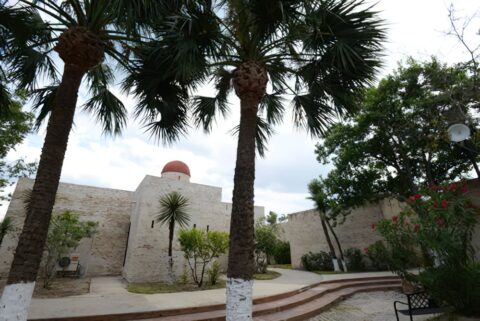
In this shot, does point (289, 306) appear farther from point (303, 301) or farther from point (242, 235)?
point (242, 235)

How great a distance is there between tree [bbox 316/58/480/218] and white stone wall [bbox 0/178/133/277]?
41.7 feet

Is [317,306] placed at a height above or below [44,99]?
below

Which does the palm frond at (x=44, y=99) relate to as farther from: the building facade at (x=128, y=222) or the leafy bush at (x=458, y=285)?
the leafy bush at (x=458, y=285)

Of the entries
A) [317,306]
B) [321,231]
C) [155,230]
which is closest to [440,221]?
[317,306]

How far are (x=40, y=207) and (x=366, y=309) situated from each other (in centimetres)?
855

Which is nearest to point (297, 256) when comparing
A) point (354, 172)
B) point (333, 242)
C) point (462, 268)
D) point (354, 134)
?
point (333, 242)

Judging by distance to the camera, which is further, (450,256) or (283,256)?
(283,256)

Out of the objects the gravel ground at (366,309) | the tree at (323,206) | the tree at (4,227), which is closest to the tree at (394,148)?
the tree at (323,206)

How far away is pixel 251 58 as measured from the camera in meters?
4.86

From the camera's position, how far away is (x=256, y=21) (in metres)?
4.32

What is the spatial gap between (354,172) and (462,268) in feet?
33.2

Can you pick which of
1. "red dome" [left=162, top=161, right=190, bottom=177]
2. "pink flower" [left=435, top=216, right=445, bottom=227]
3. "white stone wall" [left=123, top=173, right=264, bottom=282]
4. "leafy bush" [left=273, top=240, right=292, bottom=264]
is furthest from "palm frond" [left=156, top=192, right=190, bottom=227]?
"leafy bush" [left=273, top=240, right=292, bottom=264]

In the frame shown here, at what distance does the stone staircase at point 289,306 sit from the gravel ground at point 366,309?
0.86ft

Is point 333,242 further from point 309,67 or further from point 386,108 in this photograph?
point 309,67
